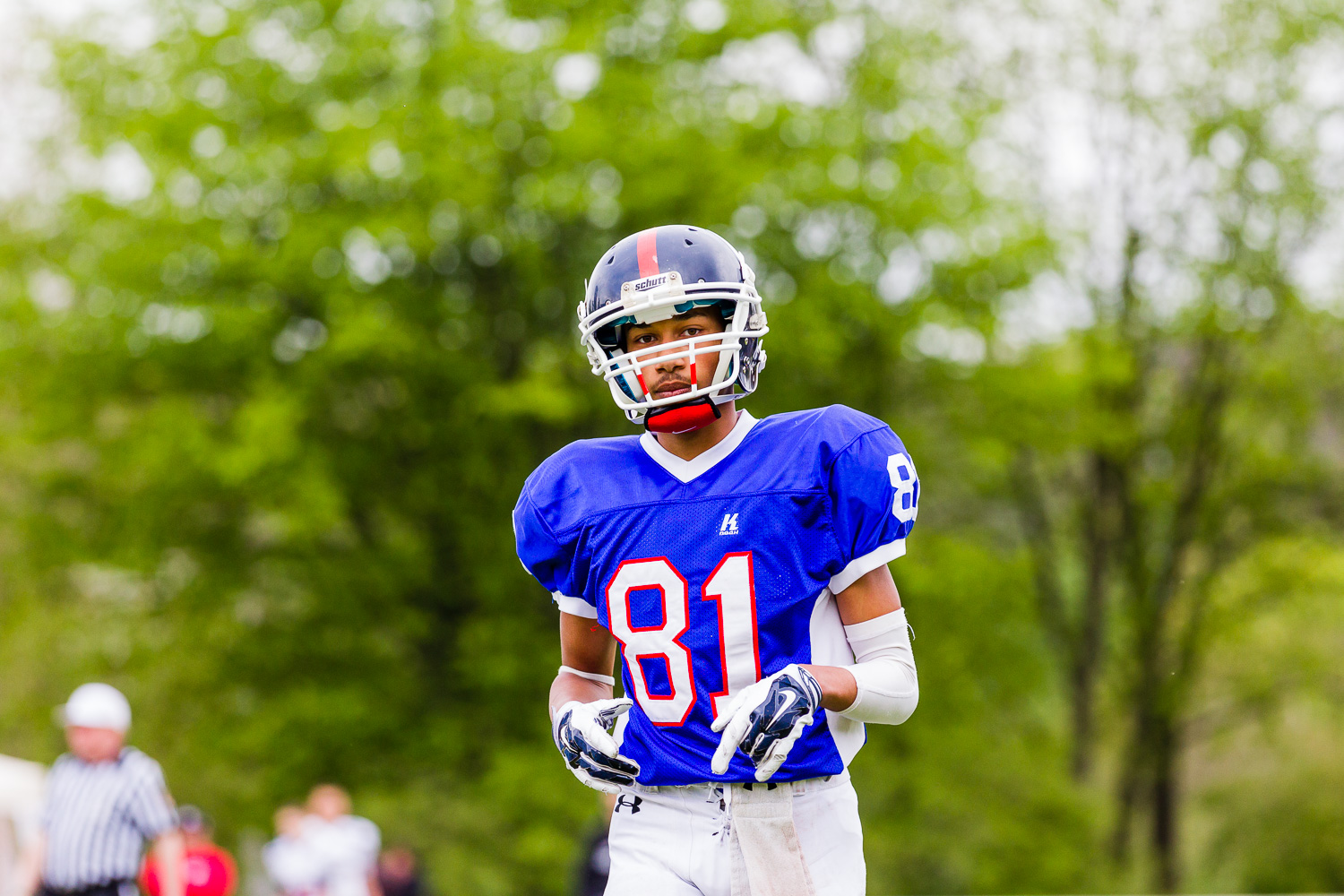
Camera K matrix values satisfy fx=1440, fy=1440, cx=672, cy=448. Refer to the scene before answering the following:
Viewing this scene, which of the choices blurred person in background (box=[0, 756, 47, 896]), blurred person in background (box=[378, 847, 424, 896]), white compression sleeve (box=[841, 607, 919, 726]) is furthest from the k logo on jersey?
blurred person in background (box=[0, 756, 47, 896])

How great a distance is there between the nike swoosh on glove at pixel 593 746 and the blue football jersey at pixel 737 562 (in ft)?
0.19

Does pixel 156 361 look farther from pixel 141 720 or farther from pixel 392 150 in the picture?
pixel 141 720

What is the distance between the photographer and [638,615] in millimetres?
2732

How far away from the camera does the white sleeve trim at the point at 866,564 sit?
2.66 meters

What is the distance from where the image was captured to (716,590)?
267cm

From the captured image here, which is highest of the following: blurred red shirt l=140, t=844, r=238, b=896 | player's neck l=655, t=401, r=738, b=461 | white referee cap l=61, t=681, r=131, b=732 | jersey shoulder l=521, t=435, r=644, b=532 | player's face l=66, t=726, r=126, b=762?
player's neck l=655, t=401, r=738, b=461

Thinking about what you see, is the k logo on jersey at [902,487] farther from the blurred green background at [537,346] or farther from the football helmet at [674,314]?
the blurred green background at [537,346]

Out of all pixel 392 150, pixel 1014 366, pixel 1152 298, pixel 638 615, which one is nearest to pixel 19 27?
pixel 392 150

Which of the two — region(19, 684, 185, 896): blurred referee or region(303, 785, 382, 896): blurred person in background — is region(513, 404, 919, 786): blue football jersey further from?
region(303, 785, 382, 896): blurred person in background

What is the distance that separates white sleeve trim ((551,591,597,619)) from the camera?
2.93m

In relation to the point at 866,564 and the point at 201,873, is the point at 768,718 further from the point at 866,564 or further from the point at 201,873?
the point at 201,873

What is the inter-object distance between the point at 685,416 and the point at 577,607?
0.48 meters

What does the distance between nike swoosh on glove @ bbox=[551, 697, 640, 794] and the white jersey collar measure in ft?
1.52

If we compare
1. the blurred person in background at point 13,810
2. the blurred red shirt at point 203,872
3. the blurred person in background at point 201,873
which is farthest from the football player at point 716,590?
the blurred person in background at point 13,810
